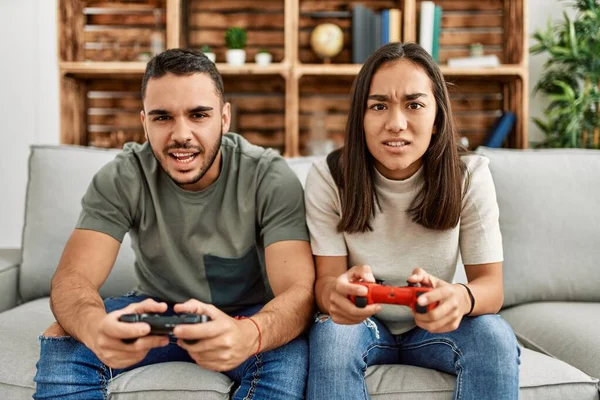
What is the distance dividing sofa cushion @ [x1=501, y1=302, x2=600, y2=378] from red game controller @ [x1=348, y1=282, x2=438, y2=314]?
55 centimetres

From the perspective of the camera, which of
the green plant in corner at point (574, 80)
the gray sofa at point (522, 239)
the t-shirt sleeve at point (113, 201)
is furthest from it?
the green plant in corner at point (574, 80)

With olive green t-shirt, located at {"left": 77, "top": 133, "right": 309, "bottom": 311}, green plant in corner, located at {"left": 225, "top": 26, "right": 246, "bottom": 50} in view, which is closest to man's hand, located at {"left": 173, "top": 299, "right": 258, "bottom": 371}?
olive green t-shirt, located at {"left": 77, "top": 133, "right": 309, "bottom": 311}

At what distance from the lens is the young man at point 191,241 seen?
1.19 m

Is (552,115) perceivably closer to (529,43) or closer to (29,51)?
(529,43)

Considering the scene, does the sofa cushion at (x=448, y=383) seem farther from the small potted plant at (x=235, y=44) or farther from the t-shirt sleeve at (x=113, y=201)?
the small potted plant at (x=235, y=44)

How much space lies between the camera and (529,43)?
2.88 metres

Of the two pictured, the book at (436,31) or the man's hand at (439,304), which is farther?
the book at (436,31)

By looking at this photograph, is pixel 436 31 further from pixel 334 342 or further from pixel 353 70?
pixel 334 342

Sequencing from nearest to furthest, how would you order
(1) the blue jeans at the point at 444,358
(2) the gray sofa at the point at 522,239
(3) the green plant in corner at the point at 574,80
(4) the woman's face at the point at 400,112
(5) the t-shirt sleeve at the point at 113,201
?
(1) the blue jeans at the point at 444,358
(4) the woman's face at the point at 400,112
(5) the t-shirt sleeve at the point at 113,201
(2) the gray sofa at the point at 522,239
(3) the green plant in corner at the point at 574,80

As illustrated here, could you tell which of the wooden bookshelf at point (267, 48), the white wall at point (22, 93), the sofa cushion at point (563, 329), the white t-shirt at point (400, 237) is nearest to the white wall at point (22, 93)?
the white wall at point (22, 93)

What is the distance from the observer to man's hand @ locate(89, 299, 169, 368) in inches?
38.3

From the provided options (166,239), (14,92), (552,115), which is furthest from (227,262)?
(14,92)

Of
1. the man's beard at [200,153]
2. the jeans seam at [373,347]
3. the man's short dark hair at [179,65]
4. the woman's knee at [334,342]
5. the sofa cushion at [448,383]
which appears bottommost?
the sofa cushion at [448,383]

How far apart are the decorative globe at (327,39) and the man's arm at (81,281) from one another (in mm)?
1640
